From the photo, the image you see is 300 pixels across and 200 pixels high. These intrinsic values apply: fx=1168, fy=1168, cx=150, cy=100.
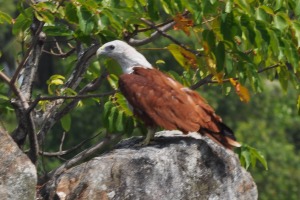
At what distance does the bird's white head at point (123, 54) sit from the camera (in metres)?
8.35

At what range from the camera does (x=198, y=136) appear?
8156mm

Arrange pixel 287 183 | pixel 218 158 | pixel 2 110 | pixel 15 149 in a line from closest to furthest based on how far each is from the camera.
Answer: pixel 15 149
pixel 218 158
pixel 2 110
pixel 287 183

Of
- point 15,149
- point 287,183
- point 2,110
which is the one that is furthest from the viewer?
point 287,183

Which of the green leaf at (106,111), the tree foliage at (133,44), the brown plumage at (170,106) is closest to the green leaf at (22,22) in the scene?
the tree foliage at (133,44)

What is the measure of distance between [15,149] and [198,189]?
4.14 feet

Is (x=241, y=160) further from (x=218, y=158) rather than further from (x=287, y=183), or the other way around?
(x=287, y=183)

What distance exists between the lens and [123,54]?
8484mm

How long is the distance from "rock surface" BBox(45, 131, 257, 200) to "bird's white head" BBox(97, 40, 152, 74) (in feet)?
2.31

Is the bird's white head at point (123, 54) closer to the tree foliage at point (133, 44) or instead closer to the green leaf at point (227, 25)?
the tree foliage at point (133, 44)

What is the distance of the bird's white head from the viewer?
27.4 ft

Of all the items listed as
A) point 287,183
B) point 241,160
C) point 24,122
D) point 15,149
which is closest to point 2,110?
point 24,122

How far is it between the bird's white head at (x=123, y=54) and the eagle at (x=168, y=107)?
48mm

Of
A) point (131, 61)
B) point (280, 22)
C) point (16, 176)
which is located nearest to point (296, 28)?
point (280, 22)

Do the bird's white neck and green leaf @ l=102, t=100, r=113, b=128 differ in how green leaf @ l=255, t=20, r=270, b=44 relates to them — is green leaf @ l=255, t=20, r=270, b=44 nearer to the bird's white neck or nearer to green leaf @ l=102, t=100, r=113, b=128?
the bird's white neck
